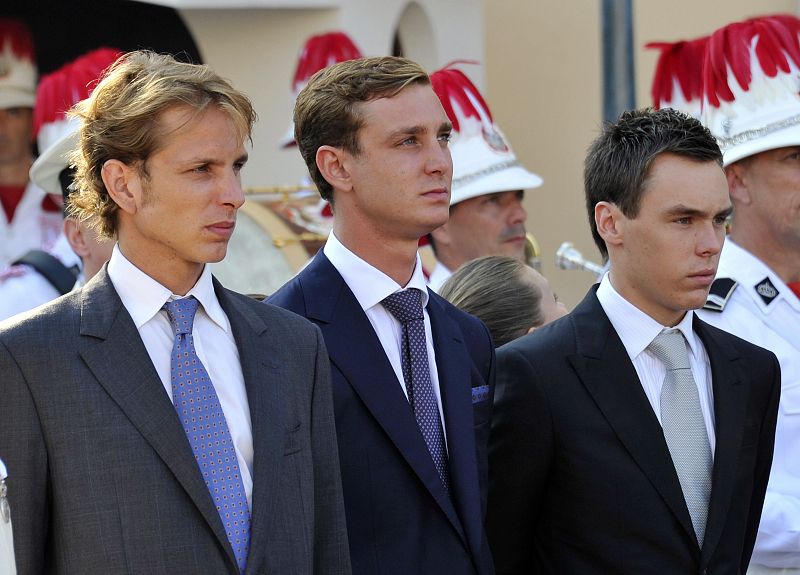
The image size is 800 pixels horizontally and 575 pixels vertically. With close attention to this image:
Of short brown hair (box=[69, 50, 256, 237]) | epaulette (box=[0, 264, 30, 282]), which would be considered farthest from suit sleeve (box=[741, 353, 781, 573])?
epaulette (box=[0, 264, 30, 282])

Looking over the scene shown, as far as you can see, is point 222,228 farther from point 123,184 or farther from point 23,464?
point 23,464

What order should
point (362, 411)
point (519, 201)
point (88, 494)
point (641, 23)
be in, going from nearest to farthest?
point (88, 494)
point (362, 411)
point (519, 201)
point (641, 23)

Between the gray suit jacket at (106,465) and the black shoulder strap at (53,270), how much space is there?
2599 mm

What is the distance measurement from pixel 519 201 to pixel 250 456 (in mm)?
3495

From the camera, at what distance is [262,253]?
676 centimetres

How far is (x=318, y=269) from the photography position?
3.43 m

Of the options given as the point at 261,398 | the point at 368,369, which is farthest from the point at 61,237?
the point at 261,398

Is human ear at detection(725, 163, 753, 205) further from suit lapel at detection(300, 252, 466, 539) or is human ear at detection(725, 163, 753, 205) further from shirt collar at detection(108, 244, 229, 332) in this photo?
shirt collar at detection(108, 244, 229, 332)

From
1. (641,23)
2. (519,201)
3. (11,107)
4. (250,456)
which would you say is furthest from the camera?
(641,23)

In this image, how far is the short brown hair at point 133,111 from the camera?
2975mm

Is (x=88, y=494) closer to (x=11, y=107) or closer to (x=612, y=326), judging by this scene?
(x=612, y=326)

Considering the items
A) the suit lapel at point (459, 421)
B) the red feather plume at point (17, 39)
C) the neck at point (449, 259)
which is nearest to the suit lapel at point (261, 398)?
the suit lapel at point (459, 421)

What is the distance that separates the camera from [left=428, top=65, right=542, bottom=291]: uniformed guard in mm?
6094

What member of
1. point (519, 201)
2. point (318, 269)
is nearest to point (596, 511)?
point (318, 269)
